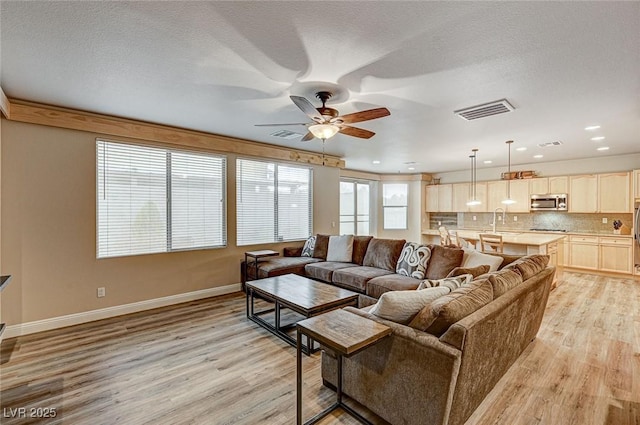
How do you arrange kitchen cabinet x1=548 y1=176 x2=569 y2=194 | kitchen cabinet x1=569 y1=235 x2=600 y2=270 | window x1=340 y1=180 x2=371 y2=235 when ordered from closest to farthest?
kitchen cabinet x1=569 y1=235 x2=600 y2=270 < kitchen cabinet x1=548 y1=176 x2=569 y2=194 < window x1=340 y1=180 x2=371 y2=235

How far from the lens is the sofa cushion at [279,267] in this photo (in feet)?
15.2

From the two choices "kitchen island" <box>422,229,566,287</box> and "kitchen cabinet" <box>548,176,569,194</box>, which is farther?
"kitchen cabinet" <box>548,176,569,194</box>

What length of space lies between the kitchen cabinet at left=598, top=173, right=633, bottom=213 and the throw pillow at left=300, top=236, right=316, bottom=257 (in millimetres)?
6278

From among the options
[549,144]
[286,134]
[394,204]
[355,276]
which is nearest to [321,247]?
[355,276]

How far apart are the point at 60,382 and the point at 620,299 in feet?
24.1

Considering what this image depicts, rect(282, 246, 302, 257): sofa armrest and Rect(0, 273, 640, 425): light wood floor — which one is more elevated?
Rect(282, 246, 302, 257): sofa armrest

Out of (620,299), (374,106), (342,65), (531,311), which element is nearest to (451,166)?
A: (620,299)

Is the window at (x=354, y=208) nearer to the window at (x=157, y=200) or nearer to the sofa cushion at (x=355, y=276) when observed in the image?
the sofa cushion at (x=355, y=276)

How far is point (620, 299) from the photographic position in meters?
4.68

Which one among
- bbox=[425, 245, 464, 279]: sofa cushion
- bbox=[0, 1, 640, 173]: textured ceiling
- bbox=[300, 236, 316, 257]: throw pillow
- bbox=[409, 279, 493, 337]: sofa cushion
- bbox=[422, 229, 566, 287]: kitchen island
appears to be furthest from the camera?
bbox=[300, 236, 316, 257]: throw pillow

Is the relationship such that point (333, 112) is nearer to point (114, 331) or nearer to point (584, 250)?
point (114, 331)

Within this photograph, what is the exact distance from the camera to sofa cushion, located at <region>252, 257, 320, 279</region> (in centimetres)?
464

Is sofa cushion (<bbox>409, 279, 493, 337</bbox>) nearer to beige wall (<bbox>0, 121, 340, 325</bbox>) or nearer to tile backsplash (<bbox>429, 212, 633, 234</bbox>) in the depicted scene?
beige wall (<bbox>0, 121, 340, 325</bbox>)

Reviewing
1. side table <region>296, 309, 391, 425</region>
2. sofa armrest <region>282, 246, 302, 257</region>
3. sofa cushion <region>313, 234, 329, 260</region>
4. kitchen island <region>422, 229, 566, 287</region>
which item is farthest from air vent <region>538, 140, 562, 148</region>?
side table <region>296, 309, 391, 425</region>
